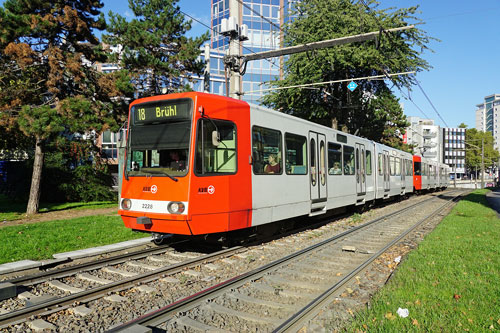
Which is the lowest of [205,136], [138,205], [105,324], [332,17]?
[105,324]

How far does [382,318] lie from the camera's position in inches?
168

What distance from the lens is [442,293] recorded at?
5.11m

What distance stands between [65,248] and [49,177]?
13.8m

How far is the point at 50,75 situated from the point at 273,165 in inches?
475

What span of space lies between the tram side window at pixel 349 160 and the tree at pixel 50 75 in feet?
33.1

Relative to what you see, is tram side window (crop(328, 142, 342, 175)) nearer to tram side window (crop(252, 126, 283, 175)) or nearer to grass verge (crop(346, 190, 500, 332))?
tram side window (crop(252, 126, 283, 175))

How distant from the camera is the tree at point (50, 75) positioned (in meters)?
14.9

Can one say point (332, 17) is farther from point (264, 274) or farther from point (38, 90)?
point (264, 274)

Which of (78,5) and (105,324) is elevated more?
(78,5)

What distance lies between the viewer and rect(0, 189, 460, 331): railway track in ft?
15.1

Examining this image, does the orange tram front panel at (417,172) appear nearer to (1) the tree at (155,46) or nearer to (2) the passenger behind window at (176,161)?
(1) the tree at (155,46)

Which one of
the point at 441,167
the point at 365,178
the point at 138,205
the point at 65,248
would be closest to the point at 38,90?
the point at 65,248

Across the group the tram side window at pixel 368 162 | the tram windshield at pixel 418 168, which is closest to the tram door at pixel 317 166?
the tram side window at pixel 368 162

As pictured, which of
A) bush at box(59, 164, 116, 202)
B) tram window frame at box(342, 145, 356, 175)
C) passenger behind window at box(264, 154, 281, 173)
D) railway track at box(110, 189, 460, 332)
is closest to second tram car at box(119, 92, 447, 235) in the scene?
passenger behind window at box(264, 154, 281, 173)
